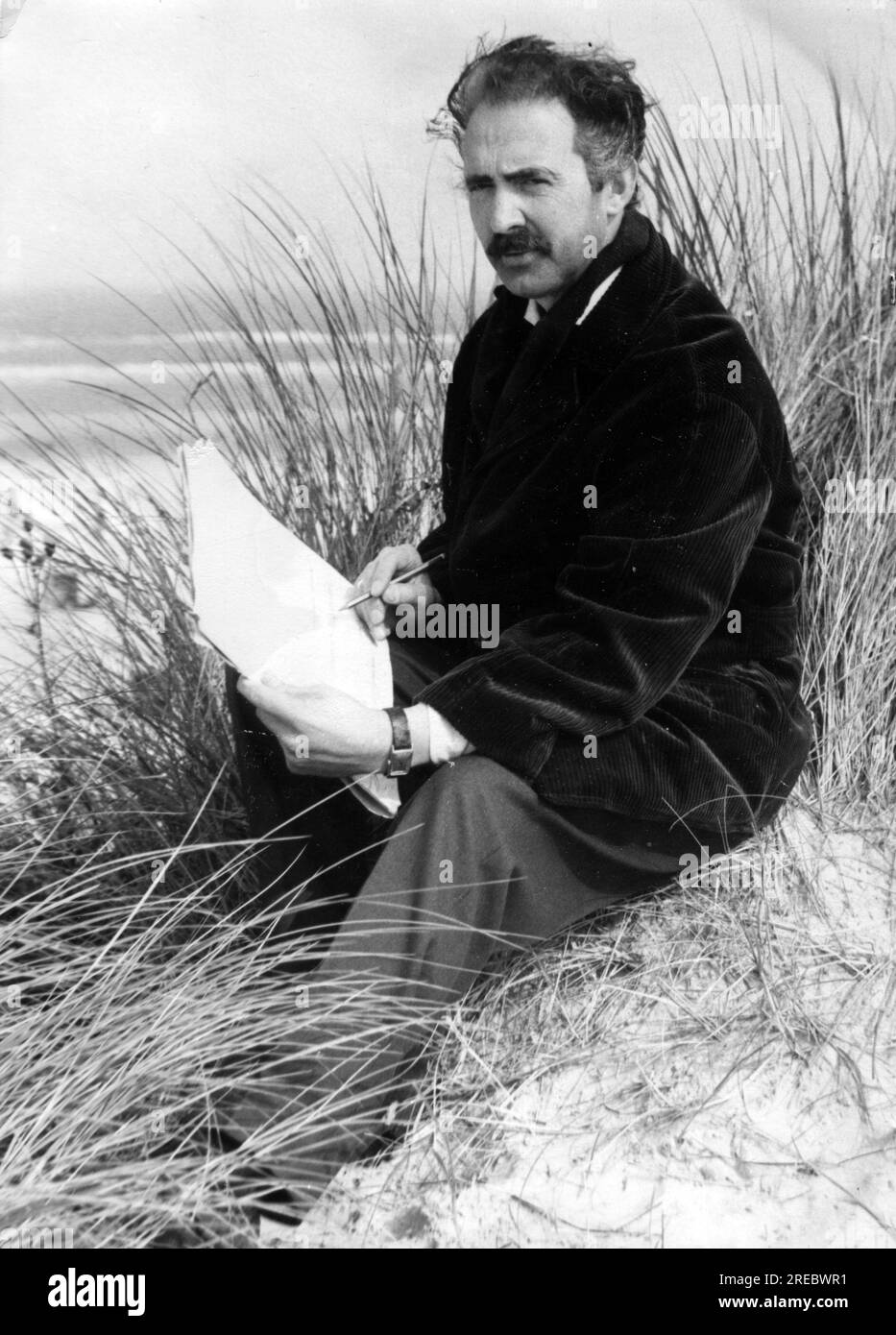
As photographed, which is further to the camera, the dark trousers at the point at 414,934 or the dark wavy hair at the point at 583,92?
the dark wavy hair at the point at 583,92

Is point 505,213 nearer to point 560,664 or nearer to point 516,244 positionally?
point 516,244

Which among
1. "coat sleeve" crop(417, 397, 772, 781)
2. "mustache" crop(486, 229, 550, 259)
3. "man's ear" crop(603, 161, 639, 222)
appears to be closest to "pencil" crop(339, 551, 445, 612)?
"coat sleeve" crop(417, 397, 772, 781)

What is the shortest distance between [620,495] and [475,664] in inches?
13.3

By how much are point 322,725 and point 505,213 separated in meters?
0.86

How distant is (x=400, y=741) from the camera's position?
1.99 meters

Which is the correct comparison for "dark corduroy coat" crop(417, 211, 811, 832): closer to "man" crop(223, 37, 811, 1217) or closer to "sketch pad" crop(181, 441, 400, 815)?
"man" crop(223, 37, 811, 1217)

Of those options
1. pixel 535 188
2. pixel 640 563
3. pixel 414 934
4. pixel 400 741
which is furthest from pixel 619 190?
pixel 414 934

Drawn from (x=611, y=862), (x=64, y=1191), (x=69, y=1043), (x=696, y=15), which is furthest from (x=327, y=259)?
(x=64, y=1191)

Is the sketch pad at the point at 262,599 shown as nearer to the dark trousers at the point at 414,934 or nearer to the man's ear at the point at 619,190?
the dark trousers at the point at 414,934

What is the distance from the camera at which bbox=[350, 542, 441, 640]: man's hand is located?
2373 millimetres

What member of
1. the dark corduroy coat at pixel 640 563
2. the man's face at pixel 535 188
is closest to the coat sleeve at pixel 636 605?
the dark corduroy coat at pixel 640 563

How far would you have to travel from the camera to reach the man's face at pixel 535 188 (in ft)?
7.02

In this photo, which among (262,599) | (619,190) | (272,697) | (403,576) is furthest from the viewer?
(403,576)
